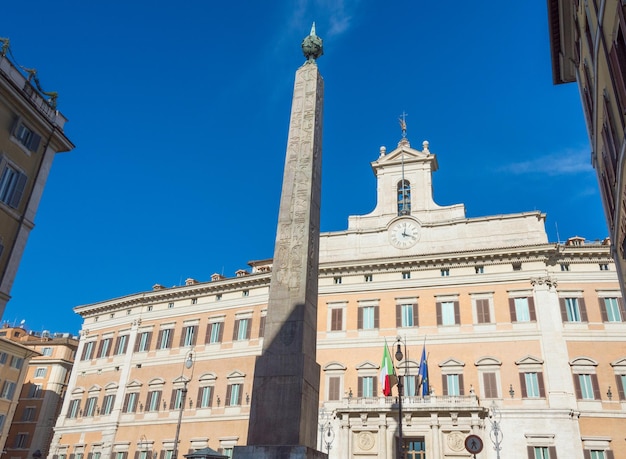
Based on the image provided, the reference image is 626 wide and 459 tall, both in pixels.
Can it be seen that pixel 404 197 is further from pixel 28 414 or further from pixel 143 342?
pixel 28 414

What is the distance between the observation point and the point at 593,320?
24.9 meters

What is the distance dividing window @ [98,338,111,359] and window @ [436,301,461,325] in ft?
69.8

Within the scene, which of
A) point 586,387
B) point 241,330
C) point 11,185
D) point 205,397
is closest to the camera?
point 11,185

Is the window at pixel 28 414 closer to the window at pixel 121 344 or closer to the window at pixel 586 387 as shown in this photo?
the window at pixel 121 344

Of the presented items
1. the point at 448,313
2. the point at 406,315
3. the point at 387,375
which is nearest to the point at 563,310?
the point at 448,313

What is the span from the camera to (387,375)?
82.9 ft

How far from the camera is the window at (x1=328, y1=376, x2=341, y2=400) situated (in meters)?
27.1

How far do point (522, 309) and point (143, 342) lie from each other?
22.3m

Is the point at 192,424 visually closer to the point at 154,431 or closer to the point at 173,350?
the point at 154,431

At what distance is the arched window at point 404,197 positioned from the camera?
30453mm

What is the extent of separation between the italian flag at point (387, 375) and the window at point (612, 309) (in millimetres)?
9859

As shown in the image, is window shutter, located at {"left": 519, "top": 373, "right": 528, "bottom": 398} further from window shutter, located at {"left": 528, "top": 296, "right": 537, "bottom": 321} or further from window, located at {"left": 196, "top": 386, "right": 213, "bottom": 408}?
window, located at {"left": 196, "top": 386, "right": 213, "bottom": 408}

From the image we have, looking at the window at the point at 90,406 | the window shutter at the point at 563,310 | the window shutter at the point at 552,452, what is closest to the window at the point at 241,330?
the window at the point at 90,406

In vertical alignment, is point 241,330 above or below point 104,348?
above
